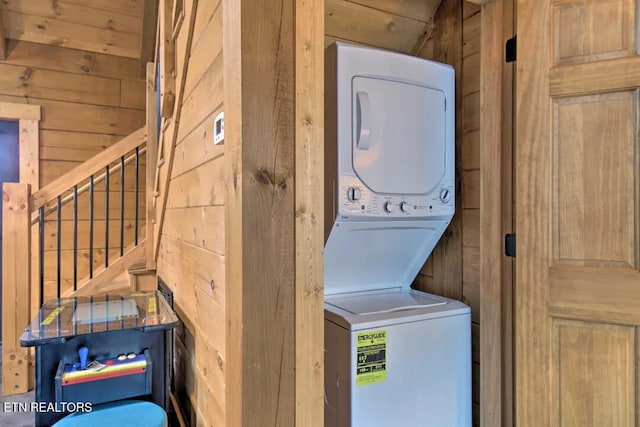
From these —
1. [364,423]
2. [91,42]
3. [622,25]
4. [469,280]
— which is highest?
[91,42]

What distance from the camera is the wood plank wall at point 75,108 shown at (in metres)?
3.28

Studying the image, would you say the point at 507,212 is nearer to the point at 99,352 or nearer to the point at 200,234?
the point at 200,234

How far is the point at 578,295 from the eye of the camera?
1360mm

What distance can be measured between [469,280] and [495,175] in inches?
19.7

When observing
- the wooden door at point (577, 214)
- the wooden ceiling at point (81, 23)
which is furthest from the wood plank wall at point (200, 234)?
the wooden ceiling at point (81, 23)

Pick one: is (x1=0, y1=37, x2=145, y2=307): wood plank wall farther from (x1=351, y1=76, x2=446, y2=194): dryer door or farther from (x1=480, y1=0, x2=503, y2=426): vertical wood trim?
(x1=480, y1=0, x2=503, y2=426): vertical wood trim

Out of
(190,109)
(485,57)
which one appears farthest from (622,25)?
(190,109)

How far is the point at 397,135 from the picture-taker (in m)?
1.63

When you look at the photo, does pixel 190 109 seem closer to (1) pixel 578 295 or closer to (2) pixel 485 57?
(2) pixel 485 57

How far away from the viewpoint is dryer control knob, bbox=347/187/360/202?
151 cm

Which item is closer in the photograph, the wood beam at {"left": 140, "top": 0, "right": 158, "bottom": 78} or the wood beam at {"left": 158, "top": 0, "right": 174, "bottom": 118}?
the wood beam at {"left": 158, "top": 0, "right": 174, "bottom": 118}

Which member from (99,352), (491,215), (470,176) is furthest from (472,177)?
(99,352)

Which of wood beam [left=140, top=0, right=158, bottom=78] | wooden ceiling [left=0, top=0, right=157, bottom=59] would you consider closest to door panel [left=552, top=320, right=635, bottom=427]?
wood beam [left=140, top=0, right=158, bottom=78]

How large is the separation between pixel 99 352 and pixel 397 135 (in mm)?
1462
